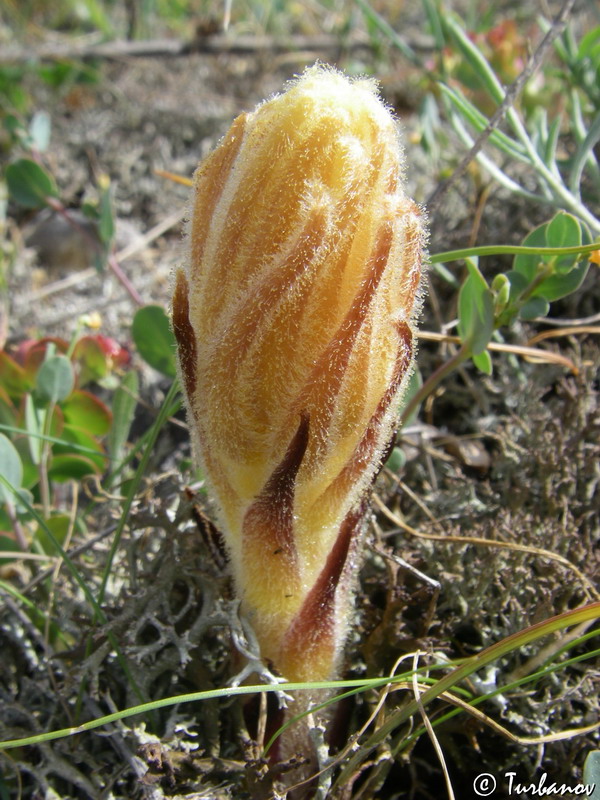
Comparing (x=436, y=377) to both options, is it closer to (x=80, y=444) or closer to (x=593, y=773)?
(x=593, y=773)

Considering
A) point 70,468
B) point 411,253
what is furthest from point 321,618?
point 70,468

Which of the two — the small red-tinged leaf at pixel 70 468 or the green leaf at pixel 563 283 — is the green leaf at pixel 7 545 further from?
the green leaf at pixel 563 283

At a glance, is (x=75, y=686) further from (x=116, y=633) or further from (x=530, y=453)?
(x=530, y=453)

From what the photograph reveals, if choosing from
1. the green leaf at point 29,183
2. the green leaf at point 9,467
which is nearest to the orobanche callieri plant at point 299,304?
the green leaf at point 9,467

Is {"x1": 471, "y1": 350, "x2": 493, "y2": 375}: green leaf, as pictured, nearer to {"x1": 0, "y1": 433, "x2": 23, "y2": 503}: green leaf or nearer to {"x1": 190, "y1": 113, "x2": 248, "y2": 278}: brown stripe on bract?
{"x1": 190, "y1": 113, "x2": 248, "y2": 278}: brown stripe on bract

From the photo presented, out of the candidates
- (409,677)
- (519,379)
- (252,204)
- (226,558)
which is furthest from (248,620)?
(519,379)

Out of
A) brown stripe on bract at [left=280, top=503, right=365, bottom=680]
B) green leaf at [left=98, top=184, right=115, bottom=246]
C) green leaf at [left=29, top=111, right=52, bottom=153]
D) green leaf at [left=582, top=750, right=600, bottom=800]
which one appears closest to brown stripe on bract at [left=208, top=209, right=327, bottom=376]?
brown stripe on bract at [left=280, top=503, right=365, bottom=680]
